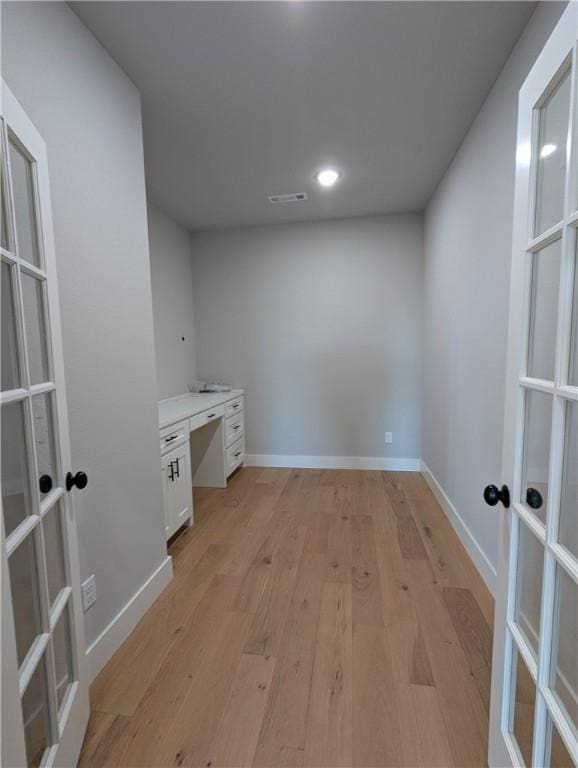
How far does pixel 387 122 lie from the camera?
6.72ft

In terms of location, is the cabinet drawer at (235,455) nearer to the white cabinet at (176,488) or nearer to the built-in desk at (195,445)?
the built-in desk at (195,445)

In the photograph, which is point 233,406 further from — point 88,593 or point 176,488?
point 88,593

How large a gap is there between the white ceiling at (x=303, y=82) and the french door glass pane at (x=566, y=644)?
203 cm

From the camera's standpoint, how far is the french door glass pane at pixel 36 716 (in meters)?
0.85

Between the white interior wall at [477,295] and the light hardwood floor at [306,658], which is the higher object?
the white interior wall at [477,295]

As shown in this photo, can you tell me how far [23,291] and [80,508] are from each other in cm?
85

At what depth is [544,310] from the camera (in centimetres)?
87

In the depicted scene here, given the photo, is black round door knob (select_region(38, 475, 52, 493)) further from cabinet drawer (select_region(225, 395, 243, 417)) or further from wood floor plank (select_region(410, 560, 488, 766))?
cabinet drawer (select_region(225, 395, 243, 417))

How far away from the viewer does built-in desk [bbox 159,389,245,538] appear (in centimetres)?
225

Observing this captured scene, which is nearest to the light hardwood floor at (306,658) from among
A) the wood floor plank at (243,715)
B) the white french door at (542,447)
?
the wood floor plank at (243,715)

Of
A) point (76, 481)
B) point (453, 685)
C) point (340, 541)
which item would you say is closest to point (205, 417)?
point (340, 541)

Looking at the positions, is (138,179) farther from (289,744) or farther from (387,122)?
(289,744)

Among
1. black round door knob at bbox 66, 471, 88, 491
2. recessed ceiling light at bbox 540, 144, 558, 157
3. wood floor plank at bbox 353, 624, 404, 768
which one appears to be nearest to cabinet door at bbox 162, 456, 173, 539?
black round door knob at bbox 66, 471, 88, 491

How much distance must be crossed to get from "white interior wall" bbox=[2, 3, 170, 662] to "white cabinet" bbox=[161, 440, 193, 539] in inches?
12.1
